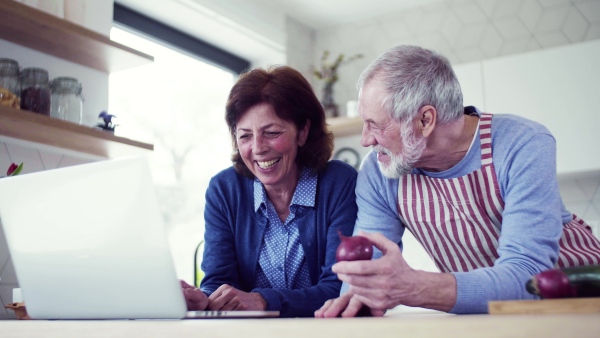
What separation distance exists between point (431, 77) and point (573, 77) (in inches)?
80.4

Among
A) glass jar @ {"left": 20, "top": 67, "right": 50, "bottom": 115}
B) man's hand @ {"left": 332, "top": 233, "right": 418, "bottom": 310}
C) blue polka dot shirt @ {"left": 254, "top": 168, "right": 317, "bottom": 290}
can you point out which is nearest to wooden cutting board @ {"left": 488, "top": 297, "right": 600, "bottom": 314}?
man's hand @ {"left": 332, "top": 233, "right": 418, "bottom": 310}

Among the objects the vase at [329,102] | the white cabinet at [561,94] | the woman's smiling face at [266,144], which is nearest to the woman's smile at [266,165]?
the woman's smiling face at [266,144]

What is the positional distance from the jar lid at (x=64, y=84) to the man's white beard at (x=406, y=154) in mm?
1313

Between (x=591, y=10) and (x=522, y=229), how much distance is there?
112 inches

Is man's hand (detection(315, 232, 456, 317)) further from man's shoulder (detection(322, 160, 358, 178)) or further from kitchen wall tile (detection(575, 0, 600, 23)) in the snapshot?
kitchen wall tile (detection(575, 0, 600, 23))

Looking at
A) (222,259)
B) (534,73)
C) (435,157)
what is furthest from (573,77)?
(222,259)

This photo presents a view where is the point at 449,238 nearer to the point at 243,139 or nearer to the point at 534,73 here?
the point at 243,139

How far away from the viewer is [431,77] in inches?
61.7

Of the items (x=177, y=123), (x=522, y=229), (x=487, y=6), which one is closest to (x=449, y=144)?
(x=522, y=229)

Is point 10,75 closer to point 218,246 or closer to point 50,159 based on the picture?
point 50,159

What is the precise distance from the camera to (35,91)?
2.25 meters

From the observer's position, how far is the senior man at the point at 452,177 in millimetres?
1380

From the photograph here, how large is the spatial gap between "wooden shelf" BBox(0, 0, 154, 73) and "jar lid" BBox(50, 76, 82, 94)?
0.48 ft

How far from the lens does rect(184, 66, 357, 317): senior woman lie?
1.75 meters
